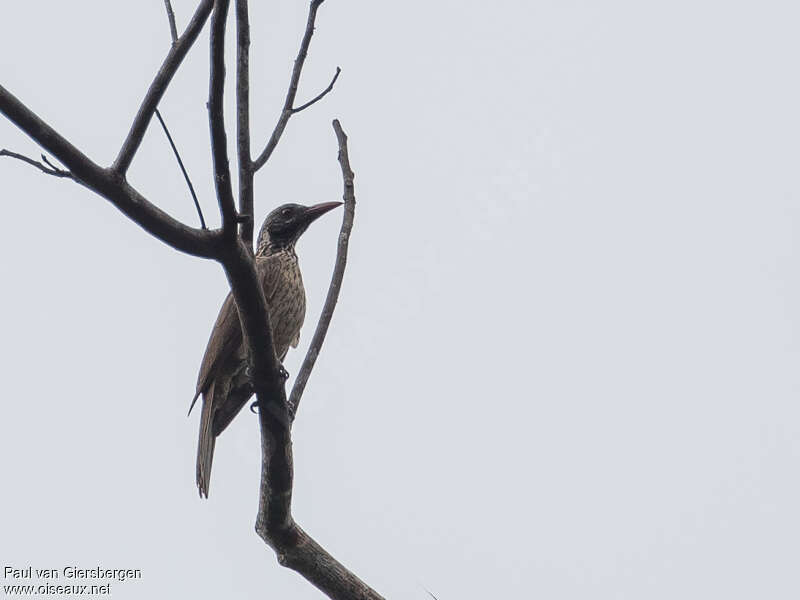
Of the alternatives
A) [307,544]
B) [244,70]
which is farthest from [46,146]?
[307,544]

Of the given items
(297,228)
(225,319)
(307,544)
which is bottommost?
(307,544)

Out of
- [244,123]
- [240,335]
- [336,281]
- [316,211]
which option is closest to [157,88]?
[244,123]

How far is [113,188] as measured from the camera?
320cm

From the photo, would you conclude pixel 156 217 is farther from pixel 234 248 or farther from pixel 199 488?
pixel 199 488

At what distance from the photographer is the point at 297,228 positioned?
7152 millimetres

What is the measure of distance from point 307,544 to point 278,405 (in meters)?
0.68

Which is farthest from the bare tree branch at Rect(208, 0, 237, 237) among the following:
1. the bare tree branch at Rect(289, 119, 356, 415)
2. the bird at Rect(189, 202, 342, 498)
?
the bird at Rect(189, 202, 342, 498)

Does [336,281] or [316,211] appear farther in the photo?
[316,211]

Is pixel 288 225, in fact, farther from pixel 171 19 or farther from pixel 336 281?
pixel 171 19

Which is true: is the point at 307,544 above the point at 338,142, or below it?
below

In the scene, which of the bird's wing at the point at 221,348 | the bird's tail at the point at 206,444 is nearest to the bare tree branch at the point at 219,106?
the bird's tail at the point at 206,444

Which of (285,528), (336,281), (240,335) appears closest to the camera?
(285,528)

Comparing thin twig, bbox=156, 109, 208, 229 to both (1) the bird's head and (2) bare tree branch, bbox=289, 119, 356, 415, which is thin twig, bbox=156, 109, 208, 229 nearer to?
(2) bare tree branch, bbox=289, 119, 356, 415

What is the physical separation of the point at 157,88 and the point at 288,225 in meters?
3.95
